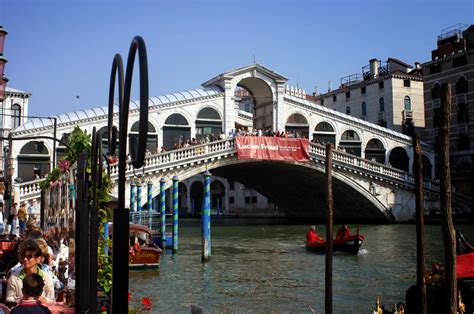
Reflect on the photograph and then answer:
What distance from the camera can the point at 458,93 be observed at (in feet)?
102

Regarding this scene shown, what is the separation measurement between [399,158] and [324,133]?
200 inches

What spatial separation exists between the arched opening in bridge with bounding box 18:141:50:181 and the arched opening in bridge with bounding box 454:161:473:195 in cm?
2124

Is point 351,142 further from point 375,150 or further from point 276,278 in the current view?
point 276,278

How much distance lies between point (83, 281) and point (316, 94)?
4643 cm

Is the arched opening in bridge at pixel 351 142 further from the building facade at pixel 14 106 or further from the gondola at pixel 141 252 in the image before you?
the gondola at pixel 141 252

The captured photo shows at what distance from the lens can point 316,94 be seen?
49.0 meters

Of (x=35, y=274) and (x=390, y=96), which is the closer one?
(x=35, y=274)

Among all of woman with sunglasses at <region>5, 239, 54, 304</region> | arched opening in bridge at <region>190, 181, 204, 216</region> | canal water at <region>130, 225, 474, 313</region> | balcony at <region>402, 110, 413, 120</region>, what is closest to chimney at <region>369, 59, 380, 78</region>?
balcony at <region>402, 110, 413, 120</region>

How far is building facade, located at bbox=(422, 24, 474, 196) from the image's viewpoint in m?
30.2

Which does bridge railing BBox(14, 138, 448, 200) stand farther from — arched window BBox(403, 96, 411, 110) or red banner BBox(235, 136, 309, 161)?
arched window BBox(403, 96, 411, 110)

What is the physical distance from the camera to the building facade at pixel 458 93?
30.2 m

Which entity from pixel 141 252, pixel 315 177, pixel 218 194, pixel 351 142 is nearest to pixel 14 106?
pixel 315 177

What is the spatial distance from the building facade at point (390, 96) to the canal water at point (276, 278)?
673 inches

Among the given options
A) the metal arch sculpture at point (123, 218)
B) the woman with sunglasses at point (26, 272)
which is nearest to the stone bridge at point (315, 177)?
the woman with sunglasses at point (26, 272)
